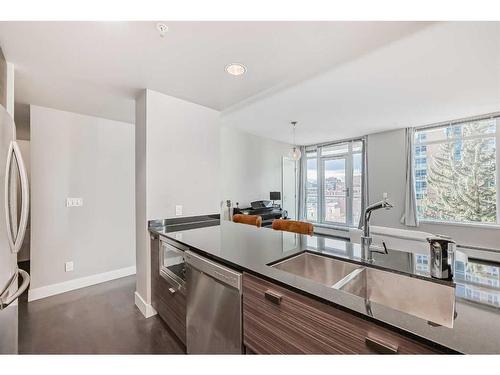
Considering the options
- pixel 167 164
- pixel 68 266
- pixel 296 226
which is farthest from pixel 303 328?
pixel 68 266

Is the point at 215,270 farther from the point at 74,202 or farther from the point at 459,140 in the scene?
the point at 459,140

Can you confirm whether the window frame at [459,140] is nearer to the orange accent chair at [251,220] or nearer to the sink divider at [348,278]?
the orange accent chair at [251,220]

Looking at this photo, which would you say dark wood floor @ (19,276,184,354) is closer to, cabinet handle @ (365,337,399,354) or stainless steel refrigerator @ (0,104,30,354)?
stainless steel refrigerator @ (0,104,30,354)

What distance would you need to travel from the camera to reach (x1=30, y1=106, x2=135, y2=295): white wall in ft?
8.53

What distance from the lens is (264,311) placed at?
3.39ft

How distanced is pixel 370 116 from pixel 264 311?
393 cm

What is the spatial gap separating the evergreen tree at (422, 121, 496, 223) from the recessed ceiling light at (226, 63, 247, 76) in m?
4.56

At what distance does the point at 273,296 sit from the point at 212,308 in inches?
21.1

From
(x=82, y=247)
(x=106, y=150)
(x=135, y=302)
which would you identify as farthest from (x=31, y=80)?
(x=135, y=302)

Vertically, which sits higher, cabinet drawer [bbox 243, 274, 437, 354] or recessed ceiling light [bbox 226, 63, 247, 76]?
recessed ceiling light [bbox 226, 63, 247, 76]

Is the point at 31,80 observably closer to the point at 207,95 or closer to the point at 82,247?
the point at 207,95

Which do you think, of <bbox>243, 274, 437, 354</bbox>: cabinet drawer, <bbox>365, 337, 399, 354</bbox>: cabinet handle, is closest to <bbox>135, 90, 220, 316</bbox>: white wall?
<bbox>243, 274, 437, 354</bbox>: cabinet drawer

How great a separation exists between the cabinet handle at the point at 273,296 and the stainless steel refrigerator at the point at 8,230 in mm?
1208

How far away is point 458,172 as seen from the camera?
4.07m
